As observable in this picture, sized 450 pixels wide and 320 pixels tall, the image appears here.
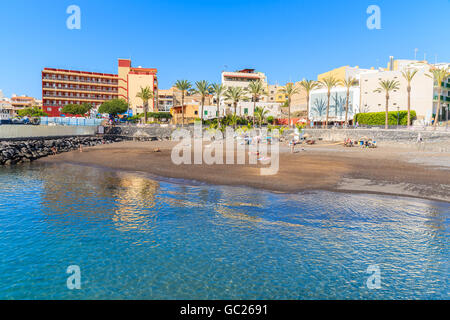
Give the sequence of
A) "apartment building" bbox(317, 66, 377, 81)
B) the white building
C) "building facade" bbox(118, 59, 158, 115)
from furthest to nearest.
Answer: "building facade" bbox(118, 59, 158, 115)
"apartment building" bbox(317, 66, 377, 81)
the white building

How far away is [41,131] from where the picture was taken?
51.1m

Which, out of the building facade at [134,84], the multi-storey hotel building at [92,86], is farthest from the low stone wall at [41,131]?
the building facade at [134,84]

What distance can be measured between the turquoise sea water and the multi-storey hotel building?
103m

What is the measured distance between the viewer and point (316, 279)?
959 centimetres

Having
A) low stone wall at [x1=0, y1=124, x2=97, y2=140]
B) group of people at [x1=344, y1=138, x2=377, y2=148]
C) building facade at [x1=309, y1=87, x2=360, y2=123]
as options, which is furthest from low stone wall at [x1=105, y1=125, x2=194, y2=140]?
group of people at [x1=344, y1=138, x2=377, y2=148]

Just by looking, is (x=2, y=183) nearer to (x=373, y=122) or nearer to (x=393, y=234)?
(x=393, y=234)

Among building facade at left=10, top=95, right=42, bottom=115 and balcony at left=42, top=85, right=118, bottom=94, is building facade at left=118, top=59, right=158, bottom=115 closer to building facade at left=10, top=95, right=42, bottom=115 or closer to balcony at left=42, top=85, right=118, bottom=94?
balcony at left=42, top=85, right=118, bottom=94

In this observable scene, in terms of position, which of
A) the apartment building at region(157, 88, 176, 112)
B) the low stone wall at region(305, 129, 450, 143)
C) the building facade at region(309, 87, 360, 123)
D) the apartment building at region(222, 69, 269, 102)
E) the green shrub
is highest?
the apartment building at region(222, 69, 269, 102)

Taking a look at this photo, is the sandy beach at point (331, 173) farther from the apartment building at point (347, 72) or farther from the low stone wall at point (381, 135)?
the apartment building at point (347, 72)

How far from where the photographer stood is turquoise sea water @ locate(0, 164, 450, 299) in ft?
30.0

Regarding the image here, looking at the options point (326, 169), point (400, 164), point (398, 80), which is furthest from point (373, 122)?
point (326, 169)

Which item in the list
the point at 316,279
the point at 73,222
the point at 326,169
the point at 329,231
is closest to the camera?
the point at 316,279
